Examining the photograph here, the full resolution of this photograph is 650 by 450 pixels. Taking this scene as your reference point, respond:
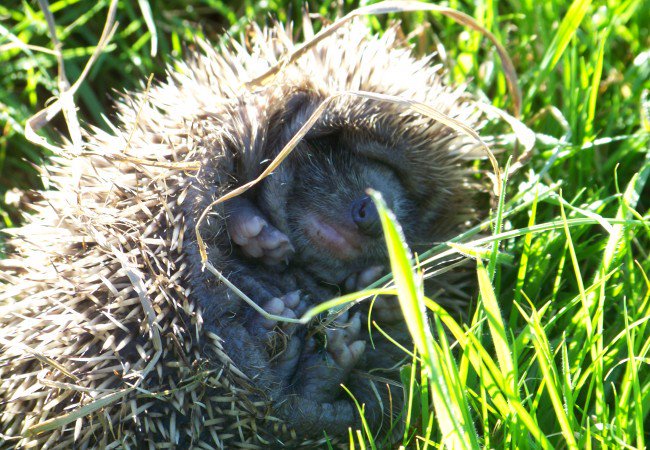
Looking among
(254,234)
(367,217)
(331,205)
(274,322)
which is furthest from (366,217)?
(274,322)

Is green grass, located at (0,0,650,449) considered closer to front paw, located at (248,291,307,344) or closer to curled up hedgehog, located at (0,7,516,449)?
curled up hedgehog, located at (0,7,516,449)

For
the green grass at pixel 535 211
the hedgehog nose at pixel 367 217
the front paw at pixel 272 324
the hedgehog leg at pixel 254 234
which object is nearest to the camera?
the green grass at pixel 535 211

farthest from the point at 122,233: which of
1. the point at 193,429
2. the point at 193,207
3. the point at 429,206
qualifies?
the point at 429,206

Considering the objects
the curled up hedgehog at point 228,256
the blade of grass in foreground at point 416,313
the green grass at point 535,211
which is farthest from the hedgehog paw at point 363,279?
the blade of grass in foreground at point 416,313

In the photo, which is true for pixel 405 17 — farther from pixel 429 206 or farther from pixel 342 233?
pixel 342 233

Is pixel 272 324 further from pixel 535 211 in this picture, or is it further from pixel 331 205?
pixel 535 211

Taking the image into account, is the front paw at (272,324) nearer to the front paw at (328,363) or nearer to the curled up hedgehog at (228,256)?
the curled up hedgehog at (228,256)
